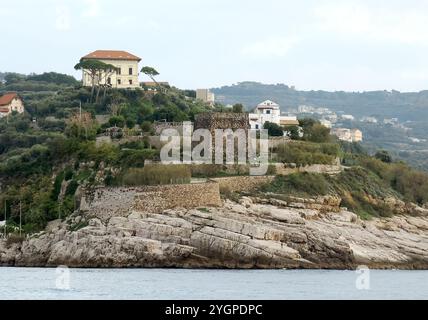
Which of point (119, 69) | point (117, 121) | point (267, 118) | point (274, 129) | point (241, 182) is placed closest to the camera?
point (241, 182)

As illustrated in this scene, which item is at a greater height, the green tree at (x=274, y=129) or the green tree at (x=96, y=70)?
the green tree at (x=96, y=70)

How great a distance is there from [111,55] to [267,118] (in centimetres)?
1260

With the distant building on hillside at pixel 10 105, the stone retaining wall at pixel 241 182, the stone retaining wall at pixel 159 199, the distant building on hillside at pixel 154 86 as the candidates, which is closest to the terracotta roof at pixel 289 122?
the distant building on hillside at pixel 154 86

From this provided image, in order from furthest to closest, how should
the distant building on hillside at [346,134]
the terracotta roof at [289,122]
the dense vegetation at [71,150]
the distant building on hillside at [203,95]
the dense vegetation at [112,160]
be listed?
the distant building on hillside at [346,134] < the distant building on hillside at [203,95] < the terracotta roof at [289,122] < the dense vegetation at [112,160] < the dense vegetation at [71,150]

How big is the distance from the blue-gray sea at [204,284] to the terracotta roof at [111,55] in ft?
139

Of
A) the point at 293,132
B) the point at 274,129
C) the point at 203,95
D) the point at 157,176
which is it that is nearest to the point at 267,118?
the point at 274,129

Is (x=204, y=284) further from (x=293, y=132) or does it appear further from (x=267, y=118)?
(x=267, y=118)

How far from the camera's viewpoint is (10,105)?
114m

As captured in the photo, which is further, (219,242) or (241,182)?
(241,182)

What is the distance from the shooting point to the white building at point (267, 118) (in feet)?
322

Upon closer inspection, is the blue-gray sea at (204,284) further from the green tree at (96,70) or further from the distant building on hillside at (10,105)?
the distant building on hillside at (10,105)

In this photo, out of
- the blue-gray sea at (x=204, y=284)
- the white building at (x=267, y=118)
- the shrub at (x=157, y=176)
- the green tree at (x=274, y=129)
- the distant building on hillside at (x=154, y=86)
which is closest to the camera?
the blue-gray sea at (x=204, y=284)

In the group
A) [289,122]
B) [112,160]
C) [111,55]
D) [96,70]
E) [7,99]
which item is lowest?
[289,122]

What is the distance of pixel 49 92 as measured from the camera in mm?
126875
